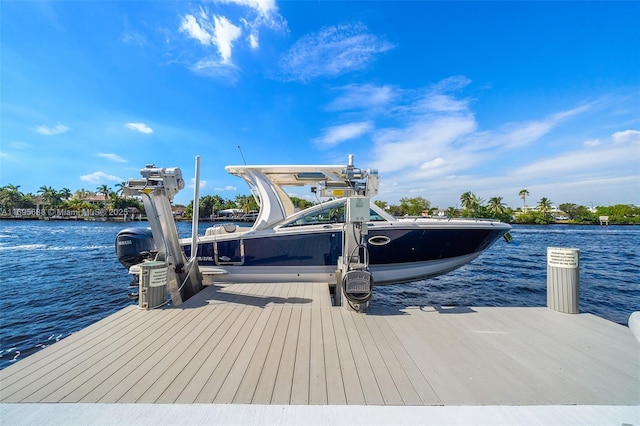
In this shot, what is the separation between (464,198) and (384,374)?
76.4 metres

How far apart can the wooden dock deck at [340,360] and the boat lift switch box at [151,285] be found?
23 cm

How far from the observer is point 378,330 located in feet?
10.5

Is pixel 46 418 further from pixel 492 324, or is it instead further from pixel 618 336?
pixel 618 336

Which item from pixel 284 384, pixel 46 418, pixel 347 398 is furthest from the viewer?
pixel 284 384

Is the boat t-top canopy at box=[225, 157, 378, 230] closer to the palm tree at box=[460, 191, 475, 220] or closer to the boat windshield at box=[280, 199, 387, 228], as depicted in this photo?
the boat windshield at box=[280, 199, 387, 228]

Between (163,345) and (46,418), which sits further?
(163,345)

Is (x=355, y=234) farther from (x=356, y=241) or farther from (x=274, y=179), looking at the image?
(x=274, y=179)

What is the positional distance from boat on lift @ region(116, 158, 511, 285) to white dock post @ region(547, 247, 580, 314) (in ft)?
7.86

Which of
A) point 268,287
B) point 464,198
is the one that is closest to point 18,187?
point 268,287

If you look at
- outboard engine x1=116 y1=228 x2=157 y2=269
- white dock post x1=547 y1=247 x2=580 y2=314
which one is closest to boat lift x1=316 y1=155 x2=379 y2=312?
white dock post x1=547 y1=247 x2=580 y2=314

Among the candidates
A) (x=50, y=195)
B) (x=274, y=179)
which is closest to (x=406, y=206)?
(x=274, y=179)

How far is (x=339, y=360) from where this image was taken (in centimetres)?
252

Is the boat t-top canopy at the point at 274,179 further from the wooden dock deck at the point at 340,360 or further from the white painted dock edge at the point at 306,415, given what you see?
the white painted dock edge at the point at 306,415

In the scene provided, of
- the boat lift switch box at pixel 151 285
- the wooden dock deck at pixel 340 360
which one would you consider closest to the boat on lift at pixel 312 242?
the boat lift switch box at pixel 151 285
